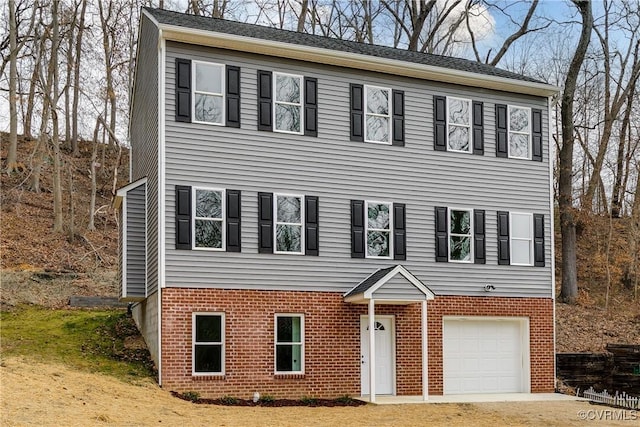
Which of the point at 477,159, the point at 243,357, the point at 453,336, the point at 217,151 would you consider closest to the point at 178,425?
the point at 243,357

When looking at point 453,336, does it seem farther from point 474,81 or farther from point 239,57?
point 239,57

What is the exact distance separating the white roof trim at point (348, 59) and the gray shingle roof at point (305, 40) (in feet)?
0.94

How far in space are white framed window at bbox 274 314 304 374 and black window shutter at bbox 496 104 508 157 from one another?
282 inches

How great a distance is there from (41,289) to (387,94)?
41.7 ft

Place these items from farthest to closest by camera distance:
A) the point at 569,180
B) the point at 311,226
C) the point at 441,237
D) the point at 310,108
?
the point at 569,180, the point at 441,237, the point at 310,108, the point at 311,226

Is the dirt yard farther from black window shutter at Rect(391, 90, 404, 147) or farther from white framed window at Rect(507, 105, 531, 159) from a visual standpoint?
white framed window at Rect(507, 105, 531, 159)

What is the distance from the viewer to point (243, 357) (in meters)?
17.3

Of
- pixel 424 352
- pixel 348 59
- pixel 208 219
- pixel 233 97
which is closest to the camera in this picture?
pixel 208 219

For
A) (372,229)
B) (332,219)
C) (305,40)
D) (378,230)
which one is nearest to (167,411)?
(332,219)

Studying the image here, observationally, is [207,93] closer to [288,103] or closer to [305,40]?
[288,103]

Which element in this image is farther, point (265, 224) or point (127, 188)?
point (127, 188)

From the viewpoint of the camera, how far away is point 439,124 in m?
20.3

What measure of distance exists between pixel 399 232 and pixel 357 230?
3.83ft

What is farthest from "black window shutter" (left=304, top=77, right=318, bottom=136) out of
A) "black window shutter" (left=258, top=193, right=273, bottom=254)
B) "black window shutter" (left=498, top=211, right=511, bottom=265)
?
"black window shutter" (left=498, top=211, right=511, bottom=265)
